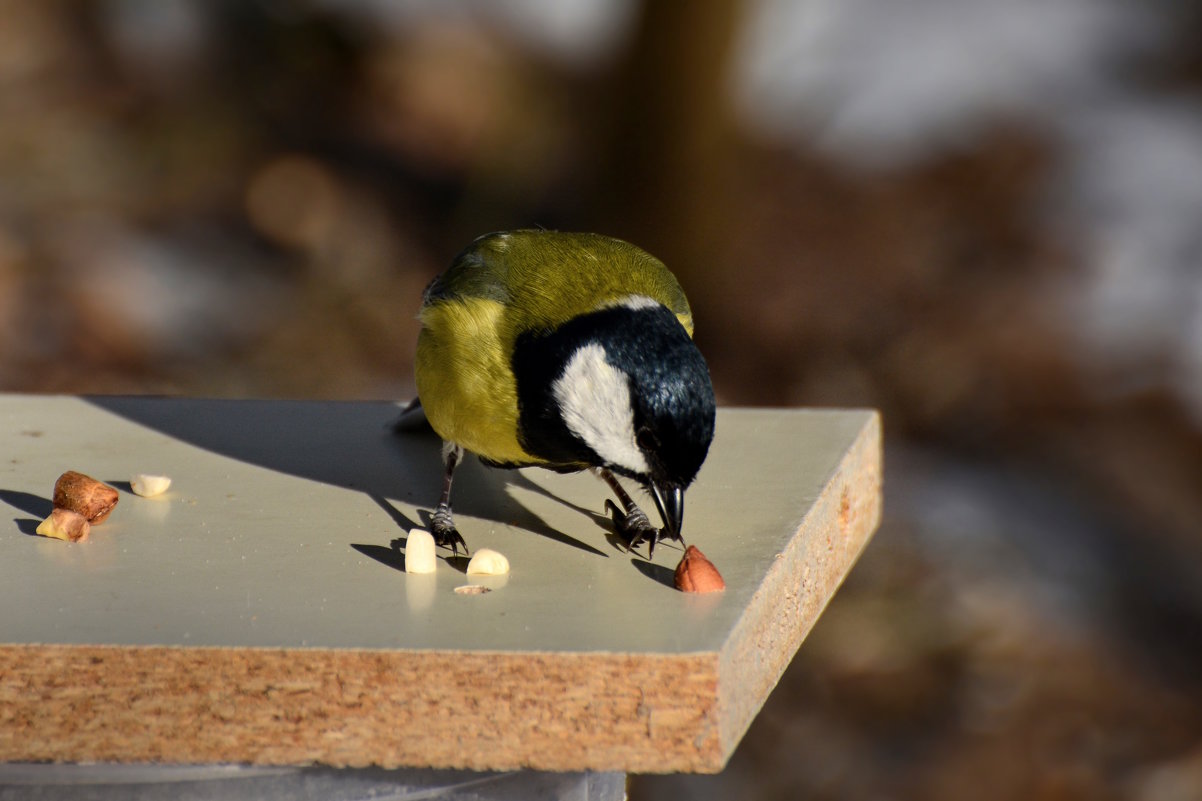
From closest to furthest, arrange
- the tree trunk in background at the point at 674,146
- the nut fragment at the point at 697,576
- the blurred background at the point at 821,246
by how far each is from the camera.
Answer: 1. the nut fragment at the point at 697,576
2. the blurred background at the point at 821,246
3. the tree trunk in background at the point at 674,146

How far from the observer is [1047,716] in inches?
157

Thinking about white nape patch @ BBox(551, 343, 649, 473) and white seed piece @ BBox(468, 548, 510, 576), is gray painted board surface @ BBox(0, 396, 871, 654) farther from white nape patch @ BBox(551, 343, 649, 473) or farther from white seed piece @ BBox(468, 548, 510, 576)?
white nape patch @ BBox(551, 343, 649, 473)

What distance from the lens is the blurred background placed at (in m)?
4.09

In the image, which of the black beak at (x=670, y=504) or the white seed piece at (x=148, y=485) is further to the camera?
the white seed piece at (x=148, y=485)

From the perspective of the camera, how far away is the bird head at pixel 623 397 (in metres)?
1.71

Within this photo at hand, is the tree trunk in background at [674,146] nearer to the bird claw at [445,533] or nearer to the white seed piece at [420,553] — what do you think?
the bird claw at [445,533]

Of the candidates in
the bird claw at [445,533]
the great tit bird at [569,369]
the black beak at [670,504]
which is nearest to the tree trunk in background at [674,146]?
the great tit bird at [569,369]

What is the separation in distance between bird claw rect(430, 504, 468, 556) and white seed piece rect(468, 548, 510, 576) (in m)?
0.10

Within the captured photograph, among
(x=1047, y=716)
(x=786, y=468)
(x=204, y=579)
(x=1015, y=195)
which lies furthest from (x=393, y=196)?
(x=204, y=579)

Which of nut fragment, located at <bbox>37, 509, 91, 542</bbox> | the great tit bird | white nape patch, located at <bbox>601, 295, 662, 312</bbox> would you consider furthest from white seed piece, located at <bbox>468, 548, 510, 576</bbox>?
nut fragment, located at <bbox>37, 509, 91, 542</bbox>

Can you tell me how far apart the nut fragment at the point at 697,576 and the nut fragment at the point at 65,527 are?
742 millimetres

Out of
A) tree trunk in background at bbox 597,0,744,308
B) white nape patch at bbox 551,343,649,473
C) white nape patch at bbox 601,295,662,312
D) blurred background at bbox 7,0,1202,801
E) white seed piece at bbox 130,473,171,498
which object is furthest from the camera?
tree trunk in background at bbox 597,0,744,308

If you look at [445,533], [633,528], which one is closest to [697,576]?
[633,528]

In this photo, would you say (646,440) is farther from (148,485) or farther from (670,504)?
(148,485)
